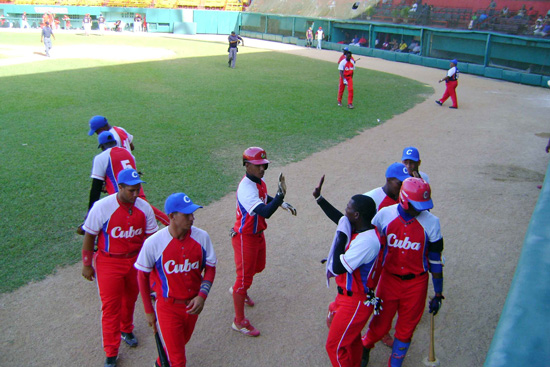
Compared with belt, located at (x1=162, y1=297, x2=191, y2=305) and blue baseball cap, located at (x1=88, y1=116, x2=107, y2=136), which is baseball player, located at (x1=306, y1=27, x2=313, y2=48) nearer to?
blue baseball cap, located at (x1=88, y1=116, x2=107, y2=136)

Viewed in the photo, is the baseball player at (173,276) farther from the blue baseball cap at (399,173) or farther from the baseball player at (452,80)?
the baseball player at (452,80)

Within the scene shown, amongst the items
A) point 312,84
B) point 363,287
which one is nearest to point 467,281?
point 363,287

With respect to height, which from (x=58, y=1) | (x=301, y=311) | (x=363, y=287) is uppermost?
(x=58, y=1)

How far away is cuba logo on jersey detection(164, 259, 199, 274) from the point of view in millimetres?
3584

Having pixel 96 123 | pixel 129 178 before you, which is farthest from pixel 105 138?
pixel 129 178

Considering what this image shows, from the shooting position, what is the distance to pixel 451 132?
12.6m

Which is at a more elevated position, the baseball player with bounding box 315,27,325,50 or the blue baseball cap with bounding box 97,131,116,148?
the baseball player with bounding box 315,27,325,50

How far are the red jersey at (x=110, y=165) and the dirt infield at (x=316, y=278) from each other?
47.7 inches

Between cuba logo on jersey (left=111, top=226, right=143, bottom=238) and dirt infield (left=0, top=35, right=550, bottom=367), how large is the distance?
3.64ft

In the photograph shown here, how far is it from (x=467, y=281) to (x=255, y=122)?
808cm

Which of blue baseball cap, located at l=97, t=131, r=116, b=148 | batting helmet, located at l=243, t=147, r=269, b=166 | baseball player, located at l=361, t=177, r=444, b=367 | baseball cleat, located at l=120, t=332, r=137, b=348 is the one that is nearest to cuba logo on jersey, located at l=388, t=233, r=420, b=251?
baseball player, located at l=361, t=177, r=444, b=367

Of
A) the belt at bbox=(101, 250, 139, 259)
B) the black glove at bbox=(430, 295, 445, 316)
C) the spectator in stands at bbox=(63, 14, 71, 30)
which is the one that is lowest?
the black glove at bbox=(430, 295, 445, 316)

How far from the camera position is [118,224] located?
4.07 metres

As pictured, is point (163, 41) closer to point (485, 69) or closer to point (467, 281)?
point (485, 69)
